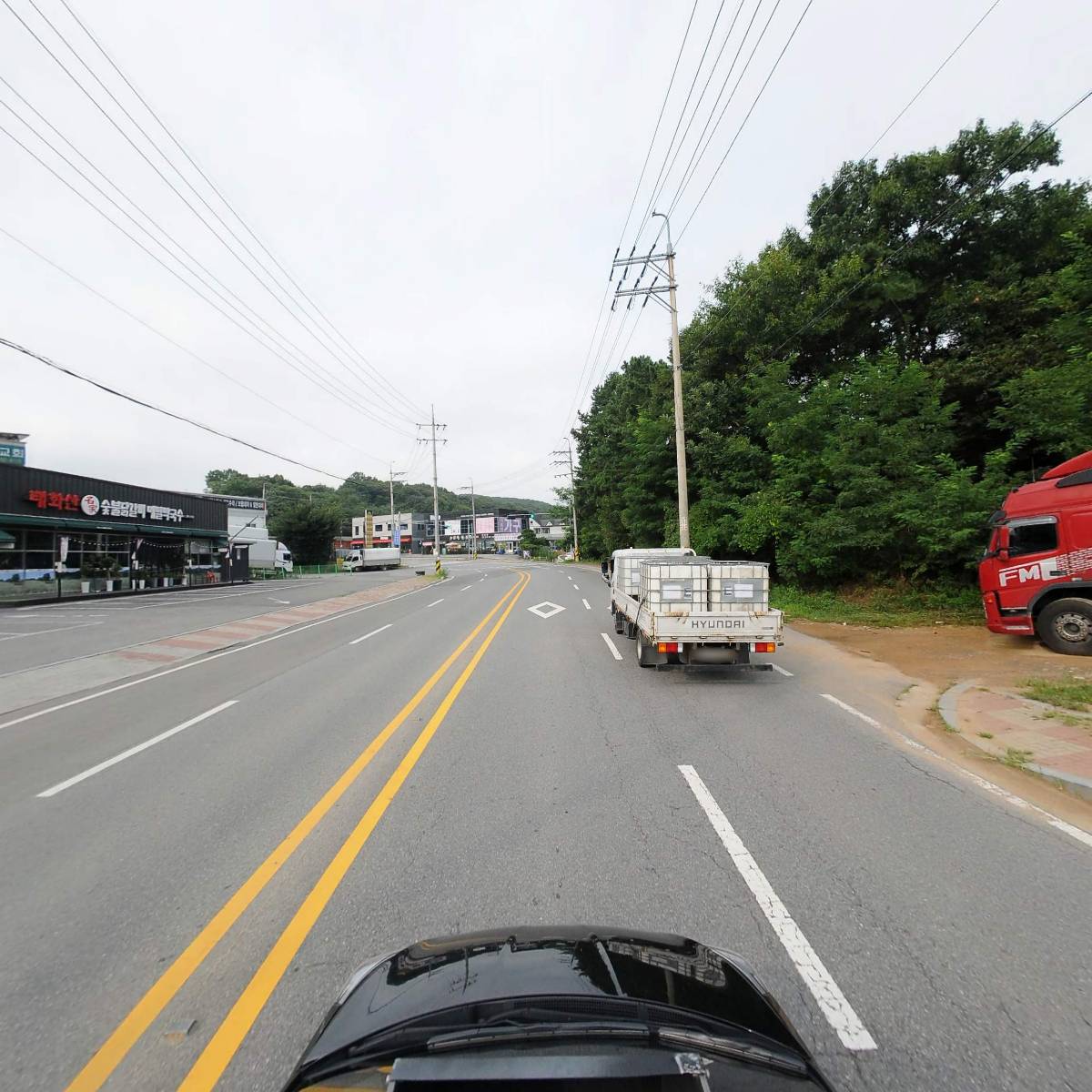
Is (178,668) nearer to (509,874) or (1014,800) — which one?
(509,874)

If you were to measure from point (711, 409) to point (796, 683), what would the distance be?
16.9 meters

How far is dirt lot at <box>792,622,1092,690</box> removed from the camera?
8.45m

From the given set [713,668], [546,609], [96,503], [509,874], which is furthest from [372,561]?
[509,874]

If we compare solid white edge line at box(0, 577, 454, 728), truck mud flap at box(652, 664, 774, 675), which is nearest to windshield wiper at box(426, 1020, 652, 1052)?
truck mud flap at box(652, 664, 774, 675)

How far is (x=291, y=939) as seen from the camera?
9.36ft

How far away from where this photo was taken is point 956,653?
33.4 feet

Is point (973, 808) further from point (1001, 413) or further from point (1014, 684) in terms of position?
point (1001, 413)

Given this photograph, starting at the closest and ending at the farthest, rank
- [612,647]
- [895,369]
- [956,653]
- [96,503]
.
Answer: [956,653] → [612,647] → [895,369] → [96,503]

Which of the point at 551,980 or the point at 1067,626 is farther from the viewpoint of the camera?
the point at 1067,626

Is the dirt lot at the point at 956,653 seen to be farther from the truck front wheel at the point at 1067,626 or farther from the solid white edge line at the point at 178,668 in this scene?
the solid white edge line at the point at 178,668

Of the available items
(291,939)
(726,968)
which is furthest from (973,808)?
(291,939)

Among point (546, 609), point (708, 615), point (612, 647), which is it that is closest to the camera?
point (708, 615)

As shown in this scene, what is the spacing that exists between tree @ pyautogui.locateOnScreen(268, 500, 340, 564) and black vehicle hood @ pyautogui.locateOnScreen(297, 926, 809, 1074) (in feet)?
220

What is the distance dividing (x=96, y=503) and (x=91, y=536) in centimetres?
160
